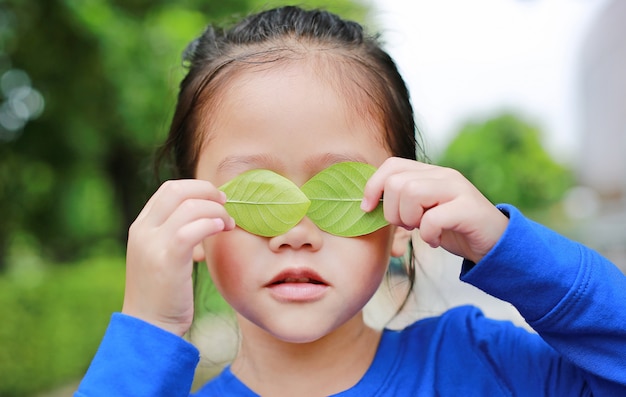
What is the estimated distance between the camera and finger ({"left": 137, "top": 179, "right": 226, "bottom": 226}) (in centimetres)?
139

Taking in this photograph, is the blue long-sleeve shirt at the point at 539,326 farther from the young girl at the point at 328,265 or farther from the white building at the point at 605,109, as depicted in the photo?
the white building at the point at 605,109

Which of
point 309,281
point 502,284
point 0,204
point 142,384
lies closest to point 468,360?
point 502,284

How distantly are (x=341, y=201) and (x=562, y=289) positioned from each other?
1.61ft

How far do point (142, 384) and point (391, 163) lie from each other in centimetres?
67

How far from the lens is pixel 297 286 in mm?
1431

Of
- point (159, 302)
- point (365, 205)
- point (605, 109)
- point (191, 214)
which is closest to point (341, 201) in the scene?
point (365, 205)

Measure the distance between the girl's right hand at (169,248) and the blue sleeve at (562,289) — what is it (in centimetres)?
55

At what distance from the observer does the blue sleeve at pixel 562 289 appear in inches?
51.8

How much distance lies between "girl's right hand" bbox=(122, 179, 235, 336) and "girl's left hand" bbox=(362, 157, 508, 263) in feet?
1.19

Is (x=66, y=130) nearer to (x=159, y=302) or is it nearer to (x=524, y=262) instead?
(x=159, y=302)

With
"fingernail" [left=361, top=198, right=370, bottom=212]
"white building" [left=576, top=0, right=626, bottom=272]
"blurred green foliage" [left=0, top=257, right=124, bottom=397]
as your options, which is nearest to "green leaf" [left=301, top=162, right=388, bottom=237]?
"fingernail" [left=361, top=198, right=370, bottom=212]

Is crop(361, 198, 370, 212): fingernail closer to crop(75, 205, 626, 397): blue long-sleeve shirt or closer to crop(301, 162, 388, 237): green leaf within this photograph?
crop(301, 162, 388, 237): green leaf

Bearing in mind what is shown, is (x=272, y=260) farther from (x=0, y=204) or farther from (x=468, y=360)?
(x=0, y=204)

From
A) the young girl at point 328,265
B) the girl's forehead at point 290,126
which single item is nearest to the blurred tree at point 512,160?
the young girl at point 328,265
